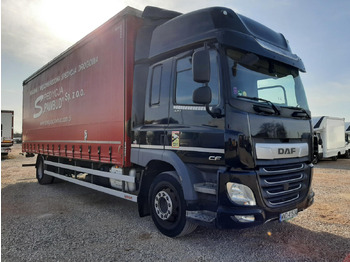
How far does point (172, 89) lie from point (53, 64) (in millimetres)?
5295

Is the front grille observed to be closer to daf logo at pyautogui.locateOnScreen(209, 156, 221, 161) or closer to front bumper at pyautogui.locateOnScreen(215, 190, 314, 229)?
front bumper at pyautogui.locateOnScreen(215, 190, 314, 229)

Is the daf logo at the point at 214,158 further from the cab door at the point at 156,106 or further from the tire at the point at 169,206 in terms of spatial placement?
the cab door at the point at 156,106

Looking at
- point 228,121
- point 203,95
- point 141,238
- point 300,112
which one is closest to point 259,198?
point 228,121

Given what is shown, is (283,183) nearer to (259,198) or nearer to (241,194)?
(259,198)

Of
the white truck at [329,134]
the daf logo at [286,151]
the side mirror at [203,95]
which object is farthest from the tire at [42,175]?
the white truck at [329,134]

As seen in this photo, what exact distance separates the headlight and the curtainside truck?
0.01m

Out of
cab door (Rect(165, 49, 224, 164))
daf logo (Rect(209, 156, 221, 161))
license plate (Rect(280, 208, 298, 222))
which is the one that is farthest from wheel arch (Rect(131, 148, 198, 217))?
license plate (Rect(280, 208, 298, 222))

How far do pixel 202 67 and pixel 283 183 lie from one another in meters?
1.82

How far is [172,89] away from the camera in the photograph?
4.01 m

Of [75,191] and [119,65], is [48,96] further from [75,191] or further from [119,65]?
[119,65]

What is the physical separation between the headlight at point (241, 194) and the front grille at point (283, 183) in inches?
6.7

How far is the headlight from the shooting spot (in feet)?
10.5

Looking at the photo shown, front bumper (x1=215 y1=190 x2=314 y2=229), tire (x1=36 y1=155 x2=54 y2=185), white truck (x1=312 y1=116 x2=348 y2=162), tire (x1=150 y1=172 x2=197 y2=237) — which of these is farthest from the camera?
white truck (x1=312 y1=116 x2=348 y2=162)

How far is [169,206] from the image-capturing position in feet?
Answer: 12.7
